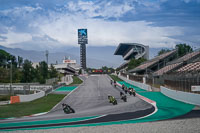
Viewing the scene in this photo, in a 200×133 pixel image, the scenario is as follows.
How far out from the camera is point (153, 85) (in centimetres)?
4438

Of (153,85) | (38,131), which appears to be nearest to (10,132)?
(38,131)

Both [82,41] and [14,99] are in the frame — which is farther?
[82,41]

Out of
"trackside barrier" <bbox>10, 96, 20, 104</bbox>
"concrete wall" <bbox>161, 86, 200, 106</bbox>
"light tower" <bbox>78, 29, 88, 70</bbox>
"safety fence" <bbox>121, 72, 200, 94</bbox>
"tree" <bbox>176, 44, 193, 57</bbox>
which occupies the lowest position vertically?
"trackside barrier" <bbox>10, 96, 20, 104</bbox>

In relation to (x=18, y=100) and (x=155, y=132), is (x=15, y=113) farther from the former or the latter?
(x=155, y=132)

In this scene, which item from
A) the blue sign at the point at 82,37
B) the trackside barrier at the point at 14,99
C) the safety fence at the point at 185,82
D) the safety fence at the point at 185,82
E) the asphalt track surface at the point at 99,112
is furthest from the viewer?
the blue sign at the point at 82,37

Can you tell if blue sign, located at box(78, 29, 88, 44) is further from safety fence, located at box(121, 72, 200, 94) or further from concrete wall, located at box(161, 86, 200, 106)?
concrete wall, located at box(161, 86, 200, 106)

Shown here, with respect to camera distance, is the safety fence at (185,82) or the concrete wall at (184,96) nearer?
the concrete wall at (184,96)

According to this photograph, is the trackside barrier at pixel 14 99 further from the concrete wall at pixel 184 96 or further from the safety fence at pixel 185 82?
the safety fence at pixel 185 82

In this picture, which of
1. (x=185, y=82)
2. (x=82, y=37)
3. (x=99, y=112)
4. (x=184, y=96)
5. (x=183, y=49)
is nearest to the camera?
(x=99, y=112)

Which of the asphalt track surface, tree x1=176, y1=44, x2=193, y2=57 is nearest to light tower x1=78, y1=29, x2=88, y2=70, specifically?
tree x1=176, y1=44, x2=193, y2=57

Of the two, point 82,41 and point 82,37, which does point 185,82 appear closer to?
point 82,41

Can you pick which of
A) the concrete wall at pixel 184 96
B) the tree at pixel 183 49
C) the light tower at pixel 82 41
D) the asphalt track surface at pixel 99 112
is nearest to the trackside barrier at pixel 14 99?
the asphalt track surface at pixel 99 112

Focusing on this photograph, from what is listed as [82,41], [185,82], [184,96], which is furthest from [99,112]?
[82,41]

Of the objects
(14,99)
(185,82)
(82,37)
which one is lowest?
(14,99)
